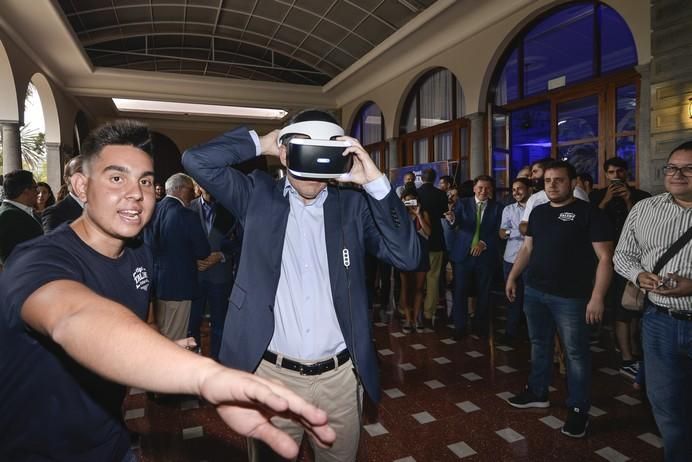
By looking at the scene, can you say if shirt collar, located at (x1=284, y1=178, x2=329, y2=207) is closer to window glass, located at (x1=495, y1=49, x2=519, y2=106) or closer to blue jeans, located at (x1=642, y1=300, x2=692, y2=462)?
blue jeans, located at (x1=642, y1=300, x2=692, y2=462)

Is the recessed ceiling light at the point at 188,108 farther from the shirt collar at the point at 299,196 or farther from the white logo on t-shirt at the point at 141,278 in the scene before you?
the white logo on t-shirt at the point at 141,278

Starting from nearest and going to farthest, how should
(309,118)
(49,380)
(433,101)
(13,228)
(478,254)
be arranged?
(49,380) < (309,118) < (13,228) < (478,254) < (433,101)

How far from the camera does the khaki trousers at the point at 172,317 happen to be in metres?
3.19

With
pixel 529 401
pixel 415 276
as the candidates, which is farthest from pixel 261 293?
pixel 415 276

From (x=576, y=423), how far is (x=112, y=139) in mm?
2879

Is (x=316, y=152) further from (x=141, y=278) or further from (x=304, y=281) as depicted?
(x=141, y=278)

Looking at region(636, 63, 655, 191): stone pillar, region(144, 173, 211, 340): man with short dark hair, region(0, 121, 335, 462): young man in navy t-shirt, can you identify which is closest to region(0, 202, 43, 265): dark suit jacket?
region(144, 173, 211, 340): man with short dark hair

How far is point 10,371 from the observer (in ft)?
2.88

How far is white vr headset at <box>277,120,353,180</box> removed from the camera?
4.33 feet

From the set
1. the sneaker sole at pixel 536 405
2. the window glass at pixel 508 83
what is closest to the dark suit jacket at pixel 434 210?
the sneaker sole at pixel 536 405

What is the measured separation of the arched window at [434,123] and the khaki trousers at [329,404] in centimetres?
691

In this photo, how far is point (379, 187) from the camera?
1496mm

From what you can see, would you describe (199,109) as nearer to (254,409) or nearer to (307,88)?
(307,88)

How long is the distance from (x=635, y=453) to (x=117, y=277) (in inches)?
113
